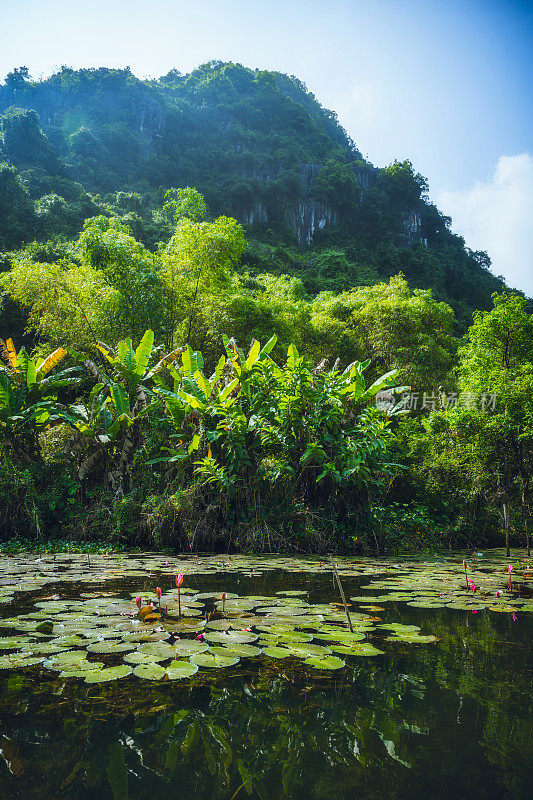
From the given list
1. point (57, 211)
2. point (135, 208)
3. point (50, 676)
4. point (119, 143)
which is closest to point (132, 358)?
point (50, 676)

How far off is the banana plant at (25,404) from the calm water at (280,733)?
5.06 meters

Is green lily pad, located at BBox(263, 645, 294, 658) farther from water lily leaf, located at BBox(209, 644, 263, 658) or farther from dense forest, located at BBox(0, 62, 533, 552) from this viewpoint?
dense forest, located at BBox(0, 62, 533, 552)

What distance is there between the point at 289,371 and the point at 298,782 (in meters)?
5.11

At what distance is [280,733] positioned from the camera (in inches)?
48.5

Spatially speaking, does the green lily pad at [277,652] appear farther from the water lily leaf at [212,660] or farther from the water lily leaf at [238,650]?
the water lily leaf at [212,660]

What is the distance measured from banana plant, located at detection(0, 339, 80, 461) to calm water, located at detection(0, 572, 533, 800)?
5063mm

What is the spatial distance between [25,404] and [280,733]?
20.1 ft

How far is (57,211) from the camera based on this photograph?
2452cm

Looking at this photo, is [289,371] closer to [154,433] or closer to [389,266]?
[154,433]

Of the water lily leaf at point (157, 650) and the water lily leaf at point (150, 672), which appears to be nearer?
the water lily leaf at point (150, 672)

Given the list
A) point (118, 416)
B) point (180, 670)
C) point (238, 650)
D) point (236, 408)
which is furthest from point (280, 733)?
point (118, 416)

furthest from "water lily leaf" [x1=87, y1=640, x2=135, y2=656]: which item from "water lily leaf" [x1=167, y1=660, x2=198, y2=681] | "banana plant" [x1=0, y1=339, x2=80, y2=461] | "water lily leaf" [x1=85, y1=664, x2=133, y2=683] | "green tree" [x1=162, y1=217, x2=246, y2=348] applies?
"green tree" [x1=162, y1=217, x2=246, y2=348]

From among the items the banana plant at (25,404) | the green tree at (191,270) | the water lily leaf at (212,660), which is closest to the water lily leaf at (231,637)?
the water lily leaf at (212,660)

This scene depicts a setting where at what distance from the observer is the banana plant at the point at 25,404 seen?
606 centimetres
